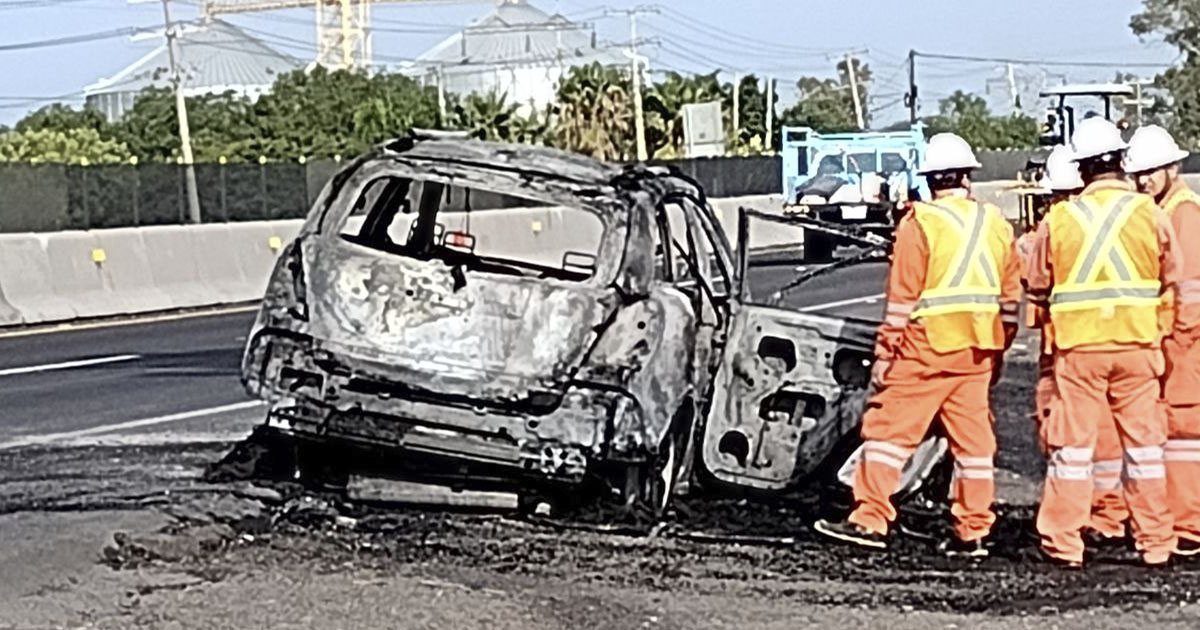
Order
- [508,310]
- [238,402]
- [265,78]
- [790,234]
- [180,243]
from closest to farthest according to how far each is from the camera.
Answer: [508,310], [238,402], [180,243], [790,234], [265,78]

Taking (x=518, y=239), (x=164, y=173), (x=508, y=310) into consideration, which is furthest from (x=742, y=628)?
(x=164, y=173)

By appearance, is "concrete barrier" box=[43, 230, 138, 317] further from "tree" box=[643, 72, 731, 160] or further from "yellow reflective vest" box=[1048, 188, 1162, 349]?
"tree" box=[643, 72, 731, 160]

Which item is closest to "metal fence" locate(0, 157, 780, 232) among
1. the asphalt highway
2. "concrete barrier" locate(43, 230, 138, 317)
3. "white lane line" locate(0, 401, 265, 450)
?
"concrete barrier" locate(43, 230, 138, 317)

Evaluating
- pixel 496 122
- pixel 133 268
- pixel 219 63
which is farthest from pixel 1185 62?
pixel 133 268

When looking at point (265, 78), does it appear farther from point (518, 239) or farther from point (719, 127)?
point (518, 239)

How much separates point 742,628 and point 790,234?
99.4 ft

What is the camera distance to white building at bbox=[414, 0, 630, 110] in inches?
4532

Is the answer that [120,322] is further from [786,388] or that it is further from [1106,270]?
[1106,270]

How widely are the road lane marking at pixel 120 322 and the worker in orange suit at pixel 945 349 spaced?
10.9 metres

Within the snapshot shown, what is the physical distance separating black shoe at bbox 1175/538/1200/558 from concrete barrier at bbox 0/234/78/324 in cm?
1261

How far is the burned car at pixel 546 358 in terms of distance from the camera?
834 centimetres

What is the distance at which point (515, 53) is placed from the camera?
128000mm

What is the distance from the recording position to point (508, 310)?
8.46 meters

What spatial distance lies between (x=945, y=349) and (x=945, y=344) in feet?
0.06
